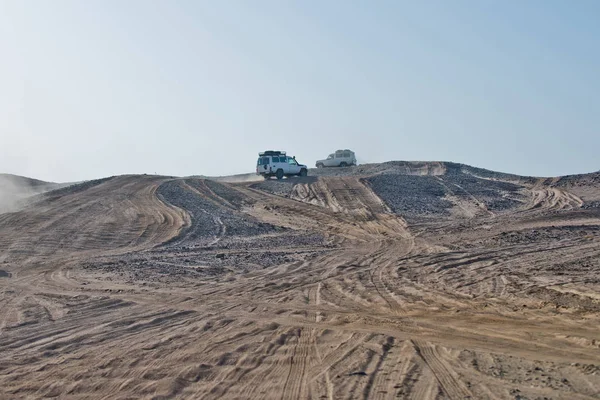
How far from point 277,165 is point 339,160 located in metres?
15.8

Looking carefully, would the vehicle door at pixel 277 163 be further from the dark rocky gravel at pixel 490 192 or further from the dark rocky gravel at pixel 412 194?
the dark rocky gravel at pixel 490 192

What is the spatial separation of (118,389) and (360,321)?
4.79 m

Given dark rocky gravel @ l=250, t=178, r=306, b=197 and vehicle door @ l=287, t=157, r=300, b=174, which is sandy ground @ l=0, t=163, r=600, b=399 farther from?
vehicle door @ l=287, t=157, r=300, b=174

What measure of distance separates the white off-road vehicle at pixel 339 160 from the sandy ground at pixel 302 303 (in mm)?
31032

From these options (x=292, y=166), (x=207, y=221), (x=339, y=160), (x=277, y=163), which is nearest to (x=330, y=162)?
→ (x=339, y=160)

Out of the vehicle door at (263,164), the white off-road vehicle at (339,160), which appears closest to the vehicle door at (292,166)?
the vehicle door at (263,164)

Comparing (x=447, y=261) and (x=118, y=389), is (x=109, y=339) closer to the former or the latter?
(x=118, y=389)

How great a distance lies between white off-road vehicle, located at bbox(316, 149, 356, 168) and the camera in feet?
213

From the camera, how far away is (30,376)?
9492 mm

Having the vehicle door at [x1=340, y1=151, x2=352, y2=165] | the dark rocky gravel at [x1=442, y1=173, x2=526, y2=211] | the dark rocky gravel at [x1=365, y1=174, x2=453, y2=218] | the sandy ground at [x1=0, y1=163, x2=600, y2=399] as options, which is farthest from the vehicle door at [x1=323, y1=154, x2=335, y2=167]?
the sandy ground at [x1=0, y1=163, x2=600, y2=399]

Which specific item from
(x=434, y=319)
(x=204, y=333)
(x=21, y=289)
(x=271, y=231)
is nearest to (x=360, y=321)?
(x=434, y=319)

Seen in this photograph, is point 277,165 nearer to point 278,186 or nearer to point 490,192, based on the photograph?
point 278,186

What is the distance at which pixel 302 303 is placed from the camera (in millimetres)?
14203

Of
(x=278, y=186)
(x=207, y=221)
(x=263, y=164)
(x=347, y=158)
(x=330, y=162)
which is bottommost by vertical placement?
(x=207, y=221)
